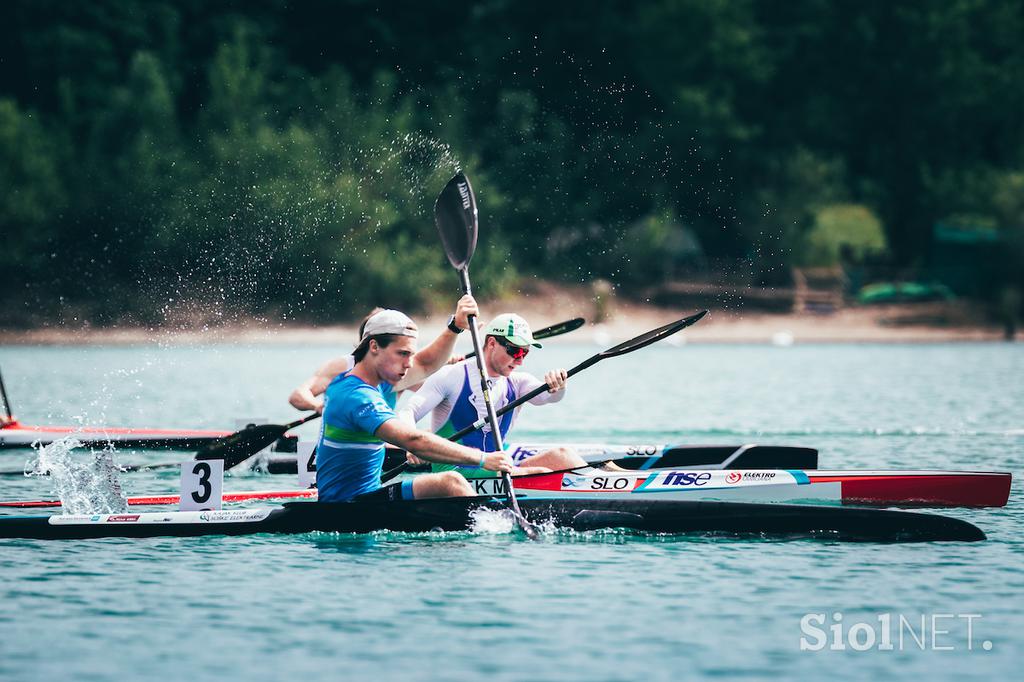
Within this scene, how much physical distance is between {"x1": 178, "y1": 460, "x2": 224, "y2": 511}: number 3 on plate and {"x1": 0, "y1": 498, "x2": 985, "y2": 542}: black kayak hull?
16cm

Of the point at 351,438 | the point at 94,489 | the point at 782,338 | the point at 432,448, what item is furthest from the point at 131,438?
the point at 782,338

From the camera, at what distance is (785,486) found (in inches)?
453

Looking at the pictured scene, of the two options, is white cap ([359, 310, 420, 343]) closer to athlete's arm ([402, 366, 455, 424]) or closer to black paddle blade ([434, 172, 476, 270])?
athlete's arm ([402, 366, 455, 424])

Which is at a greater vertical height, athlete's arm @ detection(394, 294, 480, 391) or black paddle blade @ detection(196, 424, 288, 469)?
athlete's arm @ detection(394, 294, 480, 391)

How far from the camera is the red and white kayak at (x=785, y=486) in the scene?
1110 centimetres

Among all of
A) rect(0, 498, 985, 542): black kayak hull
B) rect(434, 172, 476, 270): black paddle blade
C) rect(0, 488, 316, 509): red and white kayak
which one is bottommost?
rect(0, 498, 985, 542): black kayak hull

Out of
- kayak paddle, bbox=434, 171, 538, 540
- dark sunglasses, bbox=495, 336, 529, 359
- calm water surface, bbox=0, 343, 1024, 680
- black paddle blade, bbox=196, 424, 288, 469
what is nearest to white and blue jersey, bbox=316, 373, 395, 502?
calm water surface, bbox=0, 343, 1024, 680

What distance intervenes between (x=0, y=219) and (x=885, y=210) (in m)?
35.9

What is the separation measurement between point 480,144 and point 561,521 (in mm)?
45753

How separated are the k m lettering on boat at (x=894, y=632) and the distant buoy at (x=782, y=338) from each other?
1800 inches

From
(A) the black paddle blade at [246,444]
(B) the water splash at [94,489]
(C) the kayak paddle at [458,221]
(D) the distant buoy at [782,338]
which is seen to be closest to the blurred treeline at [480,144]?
(D) the distant buoy at [782,338]

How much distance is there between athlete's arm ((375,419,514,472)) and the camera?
973 centimetres

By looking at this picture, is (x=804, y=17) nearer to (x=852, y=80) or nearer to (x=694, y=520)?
(x=852, y=80)

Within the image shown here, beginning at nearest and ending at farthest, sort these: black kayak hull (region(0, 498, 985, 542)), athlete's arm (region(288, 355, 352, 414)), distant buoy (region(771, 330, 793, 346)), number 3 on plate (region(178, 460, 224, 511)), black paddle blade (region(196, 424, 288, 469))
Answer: black kayak hull (region(0, 498, 985, 542)) < number 3 on plate (region(178, 460, 224, 511)) < athlete's arm (region(288, 355, 352, 414)) < black paddle blade (region(196, 424, 288, 469)) < distant buoy (region(771, 330, 793, 346))
